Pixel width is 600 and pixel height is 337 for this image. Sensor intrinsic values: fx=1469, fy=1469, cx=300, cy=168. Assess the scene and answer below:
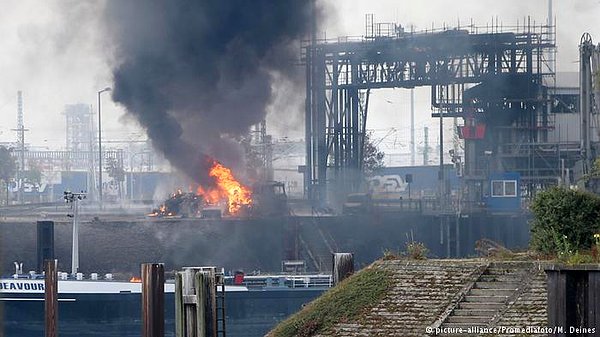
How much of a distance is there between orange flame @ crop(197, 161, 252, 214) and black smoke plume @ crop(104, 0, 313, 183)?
0.68 m

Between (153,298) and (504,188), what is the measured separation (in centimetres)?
5232

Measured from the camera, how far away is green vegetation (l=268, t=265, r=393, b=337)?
2770 cm

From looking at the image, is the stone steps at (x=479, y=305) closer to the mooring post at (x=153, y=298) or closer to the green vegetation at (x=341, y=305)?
the green vegetation at (x=341, y=305)

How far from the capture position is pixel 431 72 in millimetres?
87500

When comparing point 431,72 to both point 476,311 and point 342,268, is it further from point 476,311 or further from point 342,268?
point 476,311

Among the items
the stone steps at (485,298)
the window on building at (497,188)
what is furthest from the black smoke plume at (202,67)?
the stone steps at (485,298)

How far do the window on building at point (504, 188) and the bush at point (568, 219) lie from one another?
179 feet

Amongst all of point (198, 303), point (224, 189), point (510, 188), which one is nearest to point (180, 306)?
point (198, 303)

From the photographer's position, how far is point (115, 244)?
82.5m

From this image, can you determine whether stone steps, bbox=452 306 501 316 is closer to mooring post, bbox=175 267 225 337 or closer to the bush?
the bush

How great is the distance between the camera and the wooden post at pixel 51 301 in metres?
42.8

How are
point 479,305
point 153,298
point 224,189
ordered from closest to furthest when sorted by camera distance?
point 479,305 → point 153,298 → point 224,189

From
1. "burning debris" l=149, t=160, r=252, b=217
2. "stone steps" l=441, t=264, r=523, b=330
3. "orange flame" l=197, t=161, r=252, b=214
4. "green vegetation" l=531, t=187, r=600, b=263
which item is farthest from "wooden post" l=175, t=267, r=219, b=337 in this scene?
"orange flame" l=197, t=161, r=252, b=214

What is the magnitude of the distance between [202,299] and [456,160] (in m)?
69.4
